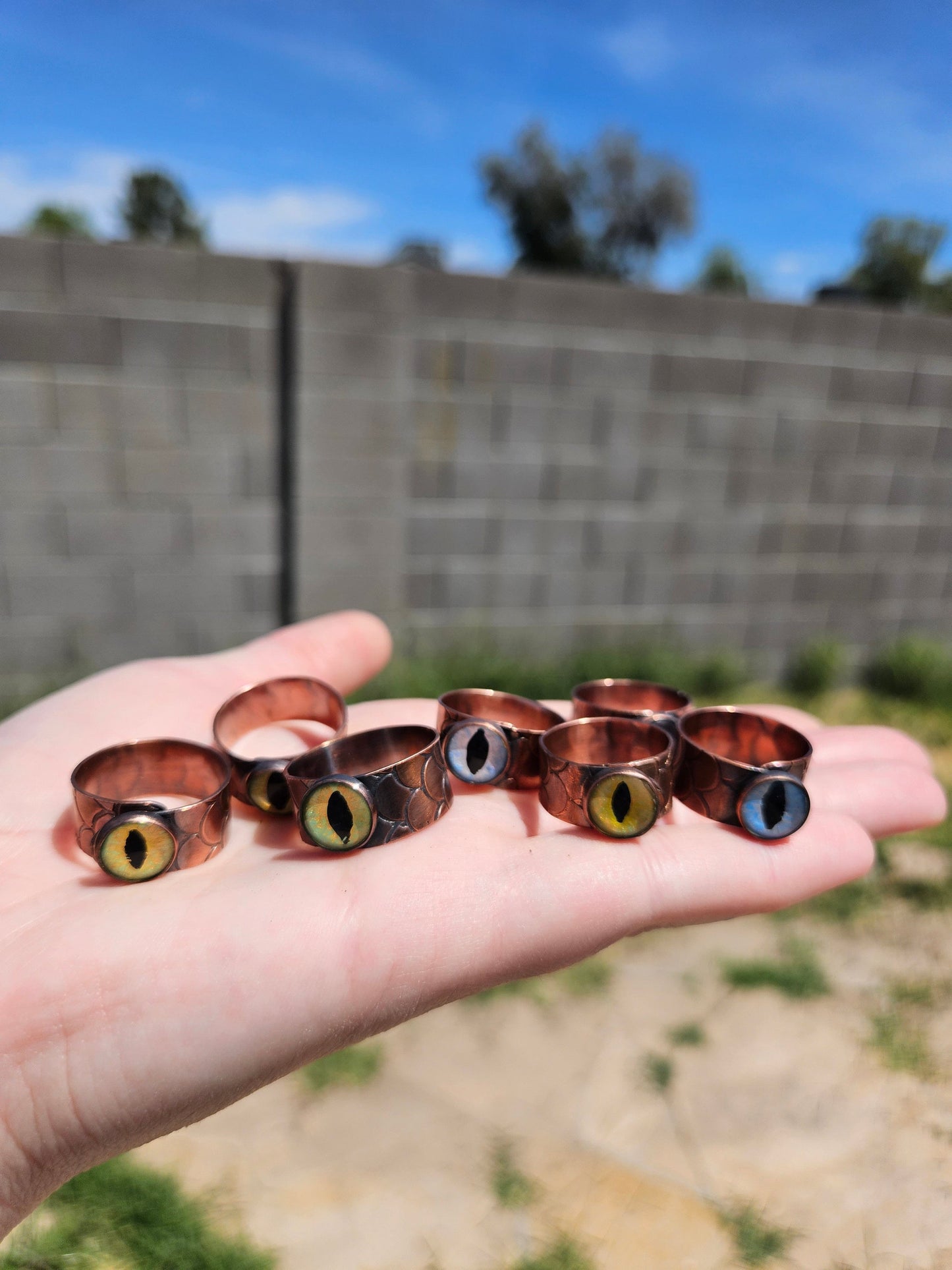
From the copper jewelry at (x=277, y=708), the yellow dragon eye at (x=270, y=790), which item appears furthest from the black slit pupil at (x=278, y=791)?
the copper jewelry at (x=277, y=708)

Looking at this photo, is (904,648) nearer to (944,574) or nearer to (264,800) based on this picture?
(944,574)

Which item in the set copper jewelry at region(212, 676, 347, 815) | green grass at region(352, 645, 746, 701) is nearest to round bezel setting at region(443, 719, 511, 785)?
copper jewelry at region(212, 676, 347, 815)

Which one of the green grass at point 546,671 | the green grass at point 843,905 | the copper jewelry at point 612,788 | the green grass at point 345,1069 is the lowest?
the green grass at point 345,1069

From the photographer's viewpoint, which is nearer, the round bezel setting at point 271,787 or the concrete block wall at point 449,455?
the round bezel setting at point 271,787

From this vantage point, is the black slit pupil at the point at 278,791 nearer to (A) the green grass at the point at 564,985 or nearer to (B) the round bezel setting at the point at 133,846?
(B) the round bezel setting at the point at 133,846

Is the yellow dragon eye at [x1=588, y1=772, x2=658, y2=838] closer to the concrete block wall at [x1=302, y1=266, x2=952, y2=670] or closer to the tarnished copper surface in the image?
the tarnished copper surface

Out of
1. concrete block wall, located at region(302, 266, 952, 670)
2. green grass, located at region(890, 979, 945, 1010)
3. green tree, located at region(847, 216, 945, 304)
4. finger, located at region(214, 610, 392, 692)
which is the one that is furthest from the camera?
green tree, located at region(847, 216, 945, 304)

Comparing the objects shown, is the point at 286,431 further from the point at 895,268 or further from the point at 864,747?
the point at 895,268
